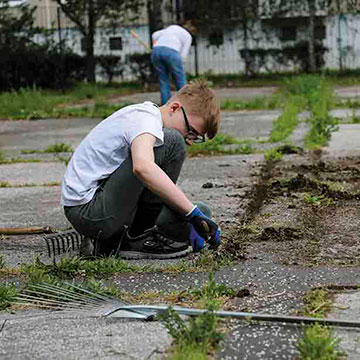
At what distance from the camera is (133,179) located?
4215 mm

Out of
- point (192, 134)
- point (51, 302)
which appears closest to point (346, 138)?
point (192, 134)

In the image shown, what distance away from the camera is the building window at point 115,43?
2634 cm

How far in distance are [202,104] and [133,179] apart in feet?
1.61

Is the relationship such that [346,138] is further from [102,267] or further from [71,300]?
[71,300]

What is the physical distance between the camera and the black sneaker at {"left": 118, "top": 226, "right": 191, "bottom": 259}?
4.37m

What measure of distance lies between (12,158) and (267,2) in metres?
18.6

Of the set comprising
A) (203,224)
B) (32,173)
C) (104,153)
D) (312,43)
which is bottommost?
(32,173)

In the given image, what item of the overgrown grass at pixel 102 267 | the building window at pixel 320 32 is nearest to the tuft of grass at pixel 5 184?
the overgrown grass at pixel 102 267

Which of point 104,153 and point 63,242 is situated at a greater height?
point 104,153

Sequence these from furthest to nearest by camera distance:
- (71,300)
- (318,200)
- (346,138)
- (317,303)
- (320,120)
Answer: (320,120), (346,138), (318,200), (71,300), (317,303)

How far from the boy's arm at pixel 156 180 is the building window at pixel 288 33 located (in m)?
23.0

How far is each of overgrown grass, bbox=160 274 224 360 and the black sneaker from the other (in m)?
1.30

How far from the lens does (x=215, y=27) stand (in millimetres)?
26234

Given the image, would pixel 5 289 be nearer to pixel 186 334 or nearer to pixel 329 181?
pixel 186 334
